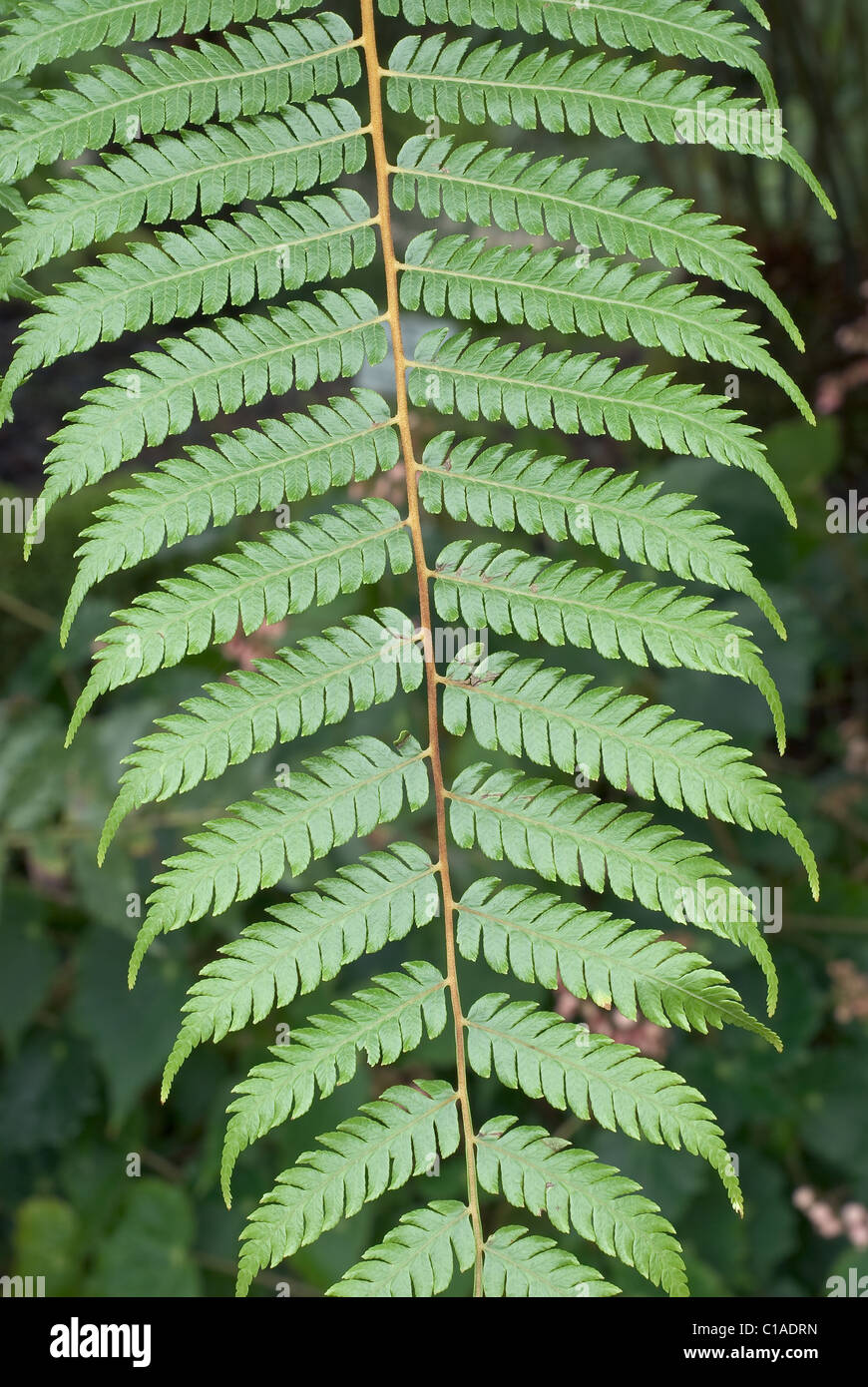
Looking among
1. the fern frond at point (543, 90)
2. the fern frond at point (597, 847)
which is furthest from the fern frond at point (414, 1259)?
the fern frond at point (543, 90)

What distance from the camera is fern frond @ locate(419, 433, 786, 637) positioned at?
0.78 meters

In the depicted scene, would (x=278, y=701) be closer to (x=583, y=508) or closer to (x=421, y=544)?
(x=421, y=544)

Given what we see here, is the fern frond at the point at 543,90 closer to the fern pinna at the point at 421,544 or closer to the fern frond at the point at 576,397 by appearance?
the fern pinna at the point at 421,544

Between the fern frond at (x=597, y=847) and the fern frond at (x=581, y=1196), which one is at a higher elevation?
the fern frond at (x=597, y=847)

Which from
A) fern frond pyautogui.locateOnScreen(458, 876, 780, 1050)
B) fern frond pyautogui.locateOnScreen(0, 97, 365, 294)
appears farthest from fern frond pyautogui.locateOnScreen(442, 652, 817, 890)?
fern frond pyautogui.locateOnScreen(0, 97, 365, 294)

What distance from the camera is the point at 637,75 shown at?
81 cm

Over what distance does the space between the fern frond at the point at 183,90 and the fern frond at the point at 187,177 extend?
2 cm

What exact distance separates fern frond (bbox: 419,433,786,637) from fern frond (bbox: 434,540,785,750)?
3cm

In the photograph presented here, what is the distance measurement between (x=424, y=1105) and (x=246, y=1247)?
0.15 m

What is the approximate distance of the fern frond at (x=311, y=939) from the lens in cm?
74

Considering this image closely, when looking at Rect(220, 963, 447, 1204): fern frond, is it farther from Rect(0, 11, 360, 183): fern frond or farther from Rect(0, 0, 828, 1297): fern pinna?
Rect(0, 11, 360, 183): fern frond

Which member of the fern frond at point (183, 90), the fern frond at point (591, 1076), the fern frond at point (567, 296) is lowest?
the fern frond at point (591, 1076)

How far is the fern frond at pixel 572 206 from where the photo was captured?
2.58ft
